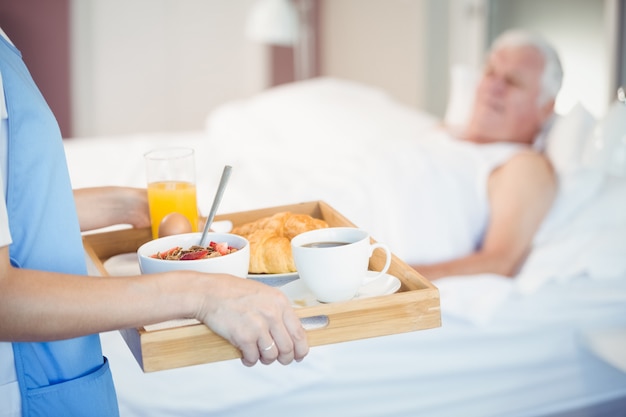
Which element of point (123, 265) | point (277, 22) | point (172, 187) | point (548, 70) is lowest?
point (123, 265)

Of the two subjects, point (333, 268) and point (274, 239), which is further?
point (274, 239)

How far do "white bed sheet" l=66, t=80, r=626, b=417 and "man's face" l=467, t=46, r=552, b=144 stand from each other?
0.31 metres

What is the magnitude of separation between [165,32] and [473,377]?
3190mm

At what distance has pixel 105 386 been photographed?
107 cm

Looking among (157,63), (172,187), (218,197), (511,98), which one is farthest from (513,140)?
(157,63)

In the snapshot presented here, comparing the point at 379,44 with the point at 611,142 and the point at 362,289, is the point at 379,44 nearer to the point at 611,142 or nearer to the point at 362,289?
the point at 611,142

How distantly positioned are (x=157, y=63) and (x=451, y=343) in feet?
10.3

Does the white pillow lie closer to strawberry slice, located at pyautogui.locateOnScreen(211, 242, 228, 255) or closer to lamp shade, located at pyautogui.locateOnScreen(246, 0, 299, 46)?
strawberry slice, located at pyautogui.locateOnScreen(211, 242, 228, 255)

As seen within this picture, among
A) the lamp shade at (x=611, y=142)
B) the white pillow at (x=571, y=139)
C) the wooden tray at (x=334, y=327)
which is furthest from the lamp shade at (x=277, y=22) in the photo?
the wooden tray at (x=334, y=327)

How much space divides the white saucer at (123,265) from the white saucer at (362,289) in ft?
0.91

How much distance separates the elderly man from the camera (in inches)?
80.9

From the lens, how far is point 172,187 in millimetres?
1339

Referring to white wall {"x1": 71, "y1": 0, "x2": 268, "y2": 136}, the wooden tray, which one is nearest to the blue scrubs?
the wooden tray

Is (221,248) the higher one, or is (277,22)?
(277,22)
